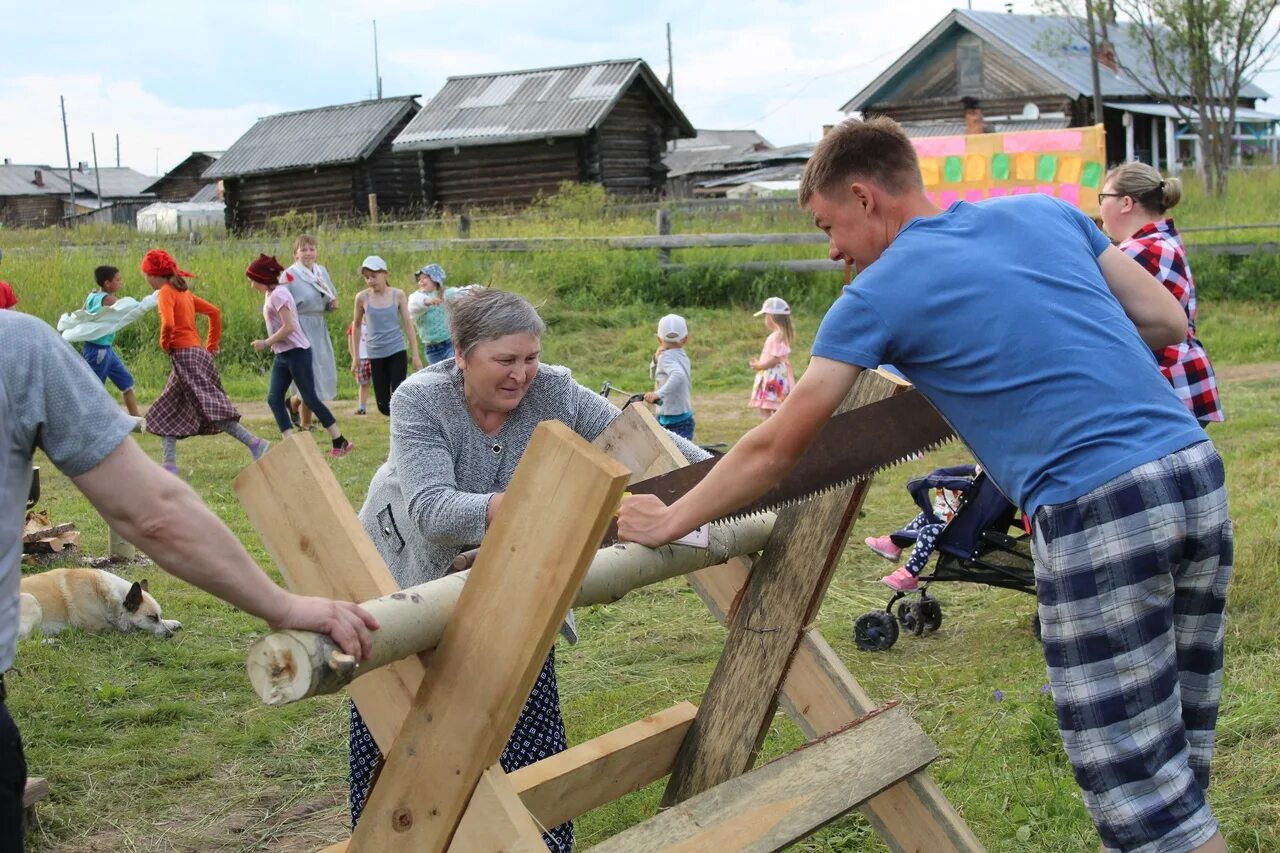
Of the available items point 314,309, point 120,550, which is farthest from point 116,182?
point 120,550

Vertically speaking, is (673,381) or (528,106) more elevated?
(528,106)

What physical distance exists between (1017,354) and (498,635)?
44.7 inches

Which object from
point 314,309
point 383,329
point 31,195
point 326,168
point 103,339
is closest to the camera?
point 383,329

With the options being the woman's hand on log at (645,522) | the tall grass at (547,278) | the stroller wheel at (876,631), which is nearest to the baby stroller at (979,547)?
the stroller wheel at (876,631)

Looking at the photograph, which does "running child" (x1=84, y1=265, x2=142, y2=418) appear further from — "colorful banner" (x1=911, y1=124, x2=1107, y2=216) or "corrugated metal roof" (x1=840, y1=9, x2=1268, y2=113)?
"corrugated metal roof" (x1=840, y1=9, x2=1268, y2=113)

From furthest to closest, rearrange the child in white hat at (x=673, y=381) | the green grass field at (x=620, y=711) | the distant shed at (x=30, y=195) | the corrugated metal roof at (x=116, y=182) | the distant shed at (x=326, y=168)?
1. the corrugated metal roof at (x=116, y=182)
2. the distant shed at (x=30, y=195)
3. the distant shed at (x=326, y=168)
4. the child in white hat at (x=673, y=381)
5. the green grass field at (x=620, y=711)

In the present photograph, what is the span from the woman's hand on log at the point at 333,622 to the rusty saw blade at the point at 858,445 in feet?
3.24

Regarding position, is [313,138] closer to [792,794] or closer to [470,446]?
[470,446]

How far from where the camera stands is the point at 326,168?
3459cm

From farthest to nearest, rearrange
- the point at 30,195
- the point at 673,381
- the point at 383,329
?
the point at 30,195 < the point at 383,329 < the point at 673,381

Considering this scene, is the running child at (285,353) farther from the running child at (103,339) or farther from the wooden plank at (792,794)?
the wooden plank at (792,794)

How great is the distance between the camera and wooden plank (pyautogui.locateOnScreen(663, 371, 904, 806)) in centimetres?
289

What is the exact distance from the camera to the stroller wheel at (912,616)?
5.86 metres

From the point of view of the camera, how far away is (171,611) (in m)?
6.56
